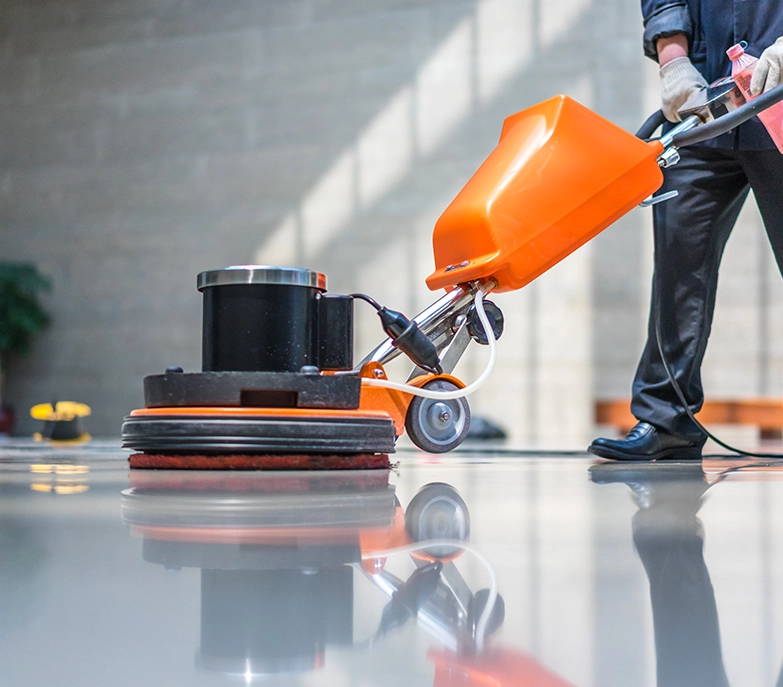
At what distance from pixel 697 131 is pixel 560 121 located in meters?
0.24

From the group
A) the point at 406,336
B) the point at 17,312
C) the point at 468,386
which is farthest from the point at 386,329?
the point at 17,312

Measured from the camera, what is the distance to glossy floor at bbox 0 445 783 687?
256mm

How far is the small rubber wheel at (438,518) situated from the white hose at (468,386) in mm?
284

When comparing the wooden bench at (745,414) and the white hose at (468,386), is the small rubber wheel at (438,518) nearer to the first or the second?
the white hose at (468,386)

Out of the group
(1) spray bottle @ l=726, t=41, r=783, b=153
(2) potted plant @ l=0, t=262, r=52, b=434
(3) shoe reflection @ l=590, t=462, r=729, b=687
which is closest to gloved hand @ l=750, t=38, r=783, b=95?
(1) spray bottle @ l=726, t=41, r=783, b=153

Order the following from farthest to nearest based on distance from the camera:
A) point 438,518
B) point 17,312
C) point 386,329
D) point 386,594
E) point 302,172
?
1. point 17,312
2. point 302,172
3. point 386,329
4. point 438,518
5. point 386,594

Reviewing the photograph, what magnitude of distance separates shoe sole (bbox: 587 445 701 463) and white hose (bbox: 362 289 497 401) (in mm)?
436

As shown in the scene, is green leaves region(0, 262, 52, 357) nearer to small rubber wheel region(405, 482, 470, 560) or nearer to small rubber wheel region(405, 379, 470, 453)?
small rubber wheel region(405, 379, 470, 453)

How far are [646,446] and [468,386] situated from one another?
521 millimetres

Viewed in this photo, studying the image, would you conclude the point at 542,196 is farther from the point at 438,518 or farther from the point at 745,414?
the point at 745,414

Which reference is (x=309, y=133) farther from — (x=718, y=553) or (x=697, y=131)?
(x=718, y=553)

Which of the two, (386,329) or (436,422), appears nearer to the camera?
(386,329)

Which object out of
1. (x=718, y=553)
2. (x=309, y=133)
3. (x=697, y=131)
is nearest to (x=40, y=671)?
(x=718, y=553)

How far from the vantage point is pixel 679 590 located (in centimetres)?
36
